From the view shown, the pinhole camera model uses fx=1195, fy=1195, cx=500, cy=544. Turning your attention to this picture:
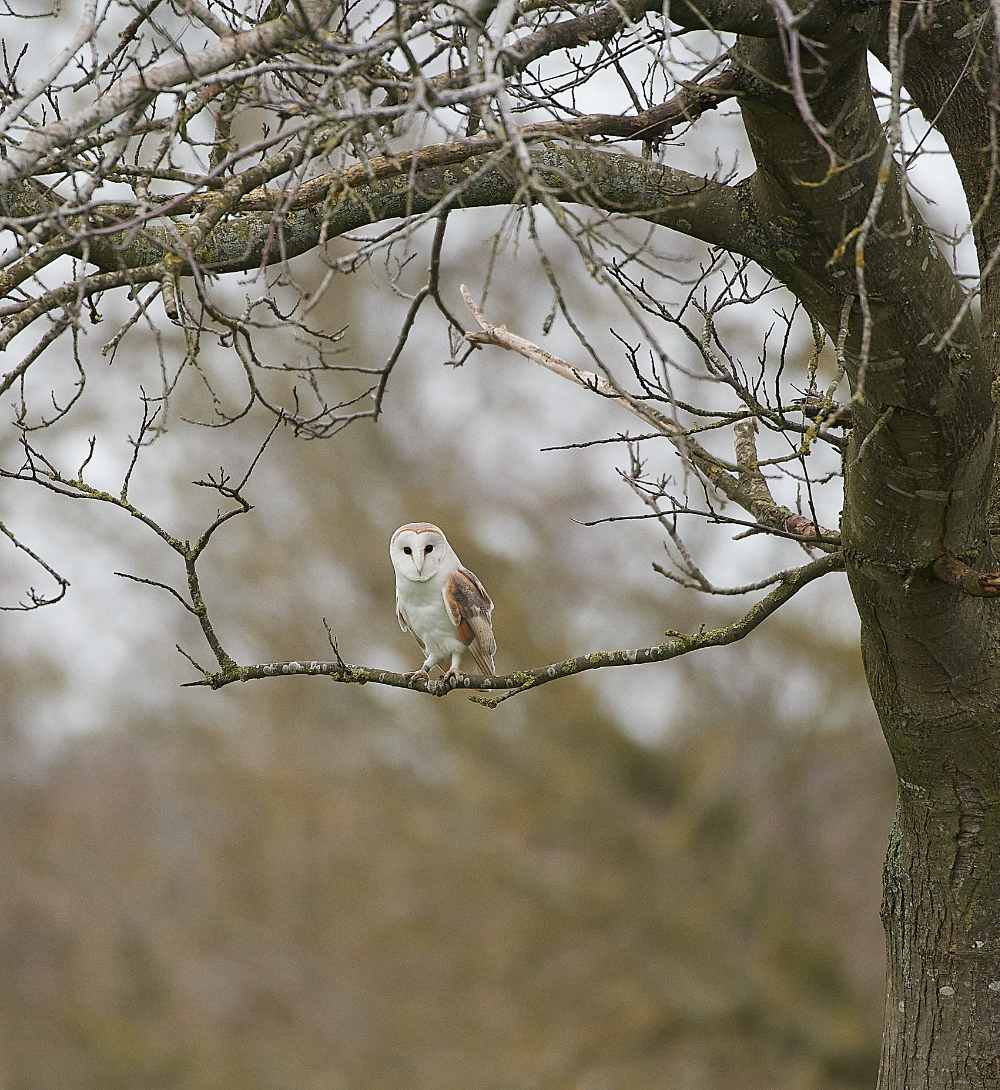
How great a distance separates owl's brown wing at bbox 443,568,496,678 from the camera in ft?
13.7

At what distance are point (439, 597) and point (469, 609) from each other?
12 cm

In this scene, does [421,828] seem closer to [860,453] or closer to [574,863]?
[574,863]

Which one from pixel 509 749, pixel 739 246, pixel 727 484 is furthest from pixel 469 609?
pixel 509 749

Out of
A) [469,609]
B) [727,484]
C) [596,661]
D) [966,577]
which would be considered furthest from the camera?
[469,609]

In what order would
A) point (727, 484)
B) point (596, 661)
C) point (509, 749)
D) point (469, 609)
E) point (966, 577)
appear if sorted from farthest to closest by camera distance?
point (509, 749), point (469, 609), point (727, 484), point (596, 661), point (966, 577)

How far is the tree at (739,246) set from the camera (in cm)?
215

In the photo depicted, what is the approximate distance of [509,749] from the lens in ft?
37.2

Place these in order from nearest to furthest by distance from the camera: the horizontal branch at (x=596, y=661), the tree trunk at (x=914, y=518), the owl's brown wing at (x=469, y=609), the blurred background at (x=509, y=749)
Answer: the tree trunk at (x=914, y=518) < the horizontal branch at (x=596, y=661) < the owl's brown wing at (x=469, y=609) < the blurred background at (x=509, y=749)

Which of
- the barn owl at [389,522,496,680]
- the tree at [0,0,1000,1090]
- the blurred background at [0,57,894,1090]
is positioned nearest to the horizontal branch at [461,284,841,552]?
the tree at [0,0,1000,1090]

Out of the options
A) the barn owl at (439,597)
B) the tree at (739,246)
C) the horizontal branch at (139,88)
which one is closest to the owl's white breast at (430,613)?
the barn owl at (439,597)

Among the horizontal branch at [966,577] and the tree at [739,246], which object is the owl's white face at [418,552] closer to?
the tree at [739,246]

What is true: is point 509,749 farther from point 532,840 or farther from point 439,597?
point 439,597

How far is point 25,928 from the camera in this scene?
13.4 m

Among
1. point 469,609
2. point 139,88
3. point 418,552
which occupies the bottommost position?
point 139,88
